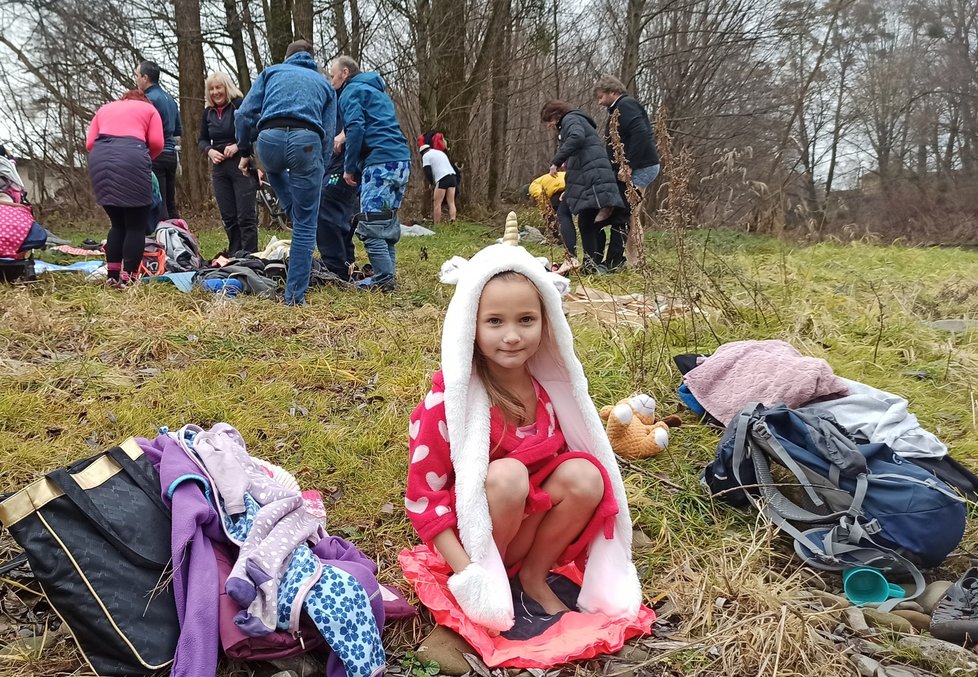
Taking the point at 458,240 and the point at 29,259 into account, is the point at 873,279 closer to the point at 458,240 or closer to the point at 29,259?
the point at 458,240

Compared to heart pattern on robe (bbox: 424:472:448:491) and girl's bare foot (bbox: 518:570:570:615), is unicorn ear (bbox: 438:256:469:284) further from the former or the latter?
girl's bare foot (bbox: 518:570:570:615)

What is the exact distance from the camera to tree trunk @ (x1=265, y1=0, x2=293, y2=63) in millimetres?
11352

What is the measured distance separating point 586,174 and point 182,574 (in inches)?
221

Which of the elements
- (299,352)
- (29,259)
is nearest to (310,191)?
(299,352)

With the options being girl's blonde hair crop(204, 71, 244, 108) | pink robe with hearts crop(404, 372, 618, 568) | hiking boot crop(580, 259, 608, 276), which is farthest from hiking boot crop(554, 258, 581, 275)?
A: girl's blonde hair crop(204, 71, 244, 108)

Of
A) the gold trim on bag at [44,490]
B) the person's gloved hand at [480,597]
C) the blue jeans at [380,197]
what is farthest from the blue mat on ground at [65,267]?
the person's gloved hand at [480,597]

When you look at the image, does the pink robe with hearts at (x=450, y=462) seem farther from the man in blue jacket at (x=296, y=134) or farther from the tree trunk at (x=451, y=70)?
the tree trunk at (x=451, y=70)

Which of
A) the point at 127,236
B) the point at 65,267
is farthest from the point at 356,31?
the point at 127,236

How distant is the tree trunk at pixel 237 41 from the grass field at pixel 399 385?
7.96 metres

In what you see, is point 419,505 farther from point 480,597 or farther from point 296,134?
→ point 296,134

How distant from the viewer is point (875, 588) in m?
2.31

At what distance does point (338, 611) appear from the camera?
73.3 inches

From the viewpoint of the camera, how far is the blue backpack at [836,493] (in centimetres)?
232

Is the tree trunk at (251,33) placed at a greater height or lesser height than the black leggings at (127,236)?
greater
